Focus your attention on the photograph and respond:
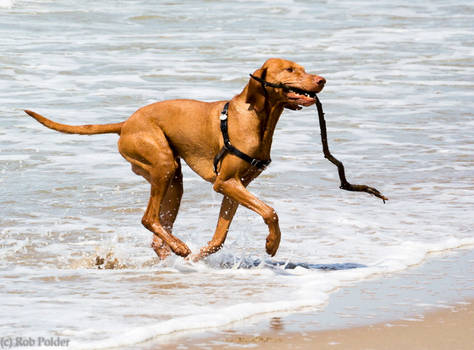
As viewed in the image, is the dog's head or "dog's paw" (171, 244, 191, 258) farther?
"dog's paw" (171, 244, 191, 258)

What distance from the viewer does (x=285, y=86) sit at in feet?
19.4

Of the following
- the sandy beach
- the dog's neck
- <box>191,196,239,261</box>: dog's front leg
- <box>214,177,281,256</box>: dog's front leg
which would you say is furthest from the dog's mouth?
the sandy beach

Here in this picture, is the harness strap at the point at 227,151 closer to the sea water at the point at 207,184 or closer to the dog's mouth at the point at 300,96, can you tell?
the dog's mouth at the point at 300,96

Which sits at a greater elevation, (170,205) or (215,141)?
(215,141)

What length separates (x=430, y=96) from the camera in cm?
1480

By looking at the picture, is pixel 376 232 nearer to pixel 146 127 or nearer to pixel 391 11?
pixel 146 127

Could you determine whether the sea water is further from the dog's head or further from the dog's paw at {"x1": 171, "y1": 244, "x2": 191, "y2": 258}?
the dog's head

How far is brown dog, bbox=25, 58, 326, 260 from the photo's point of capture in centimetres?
596

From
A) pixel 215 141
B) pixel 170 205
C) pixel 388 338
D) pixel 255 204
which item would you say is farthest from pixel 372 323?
pixel 170 205

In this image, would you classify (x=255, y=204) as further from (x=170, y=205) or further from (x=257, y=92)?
(x=170, y=205)

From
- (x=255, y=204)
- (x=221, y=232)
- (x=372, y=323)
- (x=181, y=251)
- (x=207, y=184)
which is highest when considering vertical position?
(x=255, y=204)

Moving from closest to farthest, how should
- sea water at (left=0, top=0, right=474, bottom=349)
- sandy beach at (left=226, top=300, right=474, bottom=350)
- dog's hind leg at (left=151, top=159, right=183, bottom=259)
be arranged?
1. sandy beach at (left=226, top=300, right=474, bottom=350)
2. sea water at (left=0, top=0, right=474, bottom=349)
3. dog's hind leg at (left=151, top=159, right=183, bottom=259)

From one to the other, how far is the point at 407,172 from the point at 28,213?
157 inches

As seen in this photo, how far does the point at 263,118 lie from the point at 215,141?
38 cm
